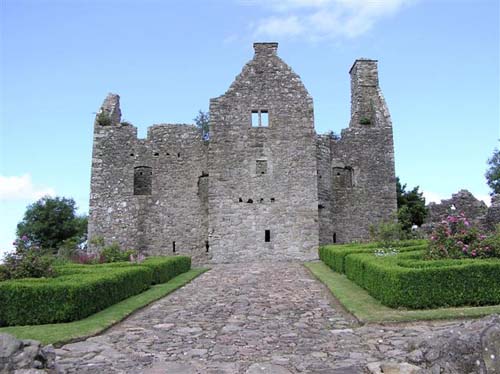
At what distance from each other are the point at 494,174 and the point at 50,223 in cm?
4070

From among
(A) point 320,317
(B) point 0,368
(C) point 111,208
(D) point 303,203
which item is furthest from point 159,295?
(C) point 111,208

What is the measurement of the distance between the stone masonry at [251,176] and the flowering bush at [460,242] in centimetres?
1192

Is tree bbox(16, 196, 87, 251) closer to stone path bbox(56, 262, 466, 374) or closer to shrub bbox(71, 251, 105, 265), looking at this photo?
shrub bbox(71, 251, 105, 265)

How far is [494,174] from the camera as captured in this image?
154 feet

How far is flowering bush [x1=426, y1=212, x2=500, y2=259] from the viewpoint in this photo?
11.3 metres

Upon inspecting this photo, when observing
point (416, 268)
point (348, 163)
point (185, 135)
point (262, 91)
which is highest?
point (262, 91)

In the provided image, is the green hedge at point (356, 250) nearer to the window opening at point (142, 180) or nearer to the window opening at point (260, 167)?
Result: the window opening at point (260, 167)

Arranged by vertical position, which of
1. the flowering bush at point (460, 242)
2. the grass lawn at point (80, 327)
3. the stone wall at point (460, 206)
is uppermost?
the stone wall at point (460, 206)

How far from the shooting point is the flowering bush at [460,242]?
37.0ft

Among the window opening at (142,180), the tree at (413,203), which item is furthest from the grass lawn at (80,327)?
the tree at (413,203)

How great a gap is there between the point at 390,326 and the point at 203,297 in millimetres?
5359

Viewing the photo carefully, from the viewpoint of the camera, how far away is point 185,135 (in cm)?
2669

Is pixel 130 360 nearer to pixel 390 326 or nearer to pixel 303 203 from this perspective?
pixel 390 326

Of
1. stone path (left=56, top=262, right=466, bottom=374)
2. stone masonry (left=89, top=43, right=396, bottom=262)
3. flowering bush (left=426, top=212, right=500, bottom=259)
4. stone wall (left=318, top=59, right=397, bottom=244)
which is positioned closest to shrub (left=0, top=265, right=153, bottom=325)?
stone path (left=56, top=262, right=466, bottom=374)
